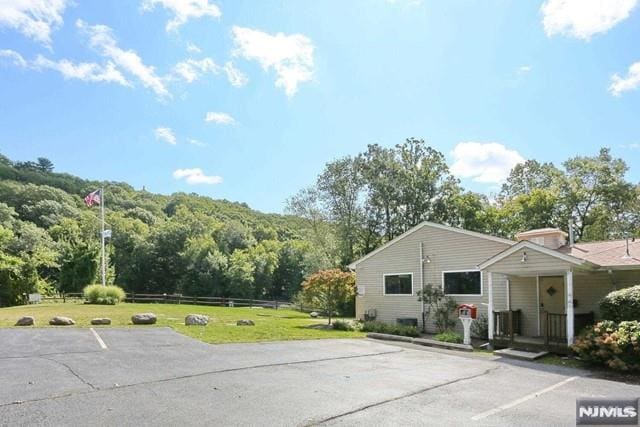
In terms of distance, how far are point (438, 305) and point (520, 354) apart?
5495mm

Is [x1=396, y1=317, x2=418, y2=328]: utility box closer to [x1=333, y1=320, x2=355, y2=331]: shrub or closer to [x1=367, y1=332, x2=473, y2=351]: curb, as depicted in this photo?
[x1=333, y1=320, x2=355, y2=331]: shrub

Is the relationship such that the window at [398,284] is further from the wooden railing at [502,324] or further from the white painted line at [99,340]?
the white painted line at [99,340]

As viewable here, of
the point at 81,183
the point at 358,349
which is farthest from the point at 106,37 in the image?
the point at 81,183

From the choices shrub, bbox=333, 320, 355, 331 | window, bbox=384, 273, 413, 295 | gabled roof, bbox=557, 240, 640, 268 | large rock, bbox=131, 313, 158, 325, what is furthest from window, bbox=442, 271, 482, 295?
large rock, bbox=131, 313, 158, 325

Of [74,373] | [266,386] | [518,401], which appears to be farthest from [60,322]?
[518,401]

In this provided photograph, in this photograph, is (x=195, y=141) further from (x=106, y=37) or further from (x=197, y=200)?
(x=197, y=200)

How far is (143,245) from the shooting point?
43875 millimetres

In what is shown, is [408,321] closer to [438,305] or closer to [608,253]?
[438,305]

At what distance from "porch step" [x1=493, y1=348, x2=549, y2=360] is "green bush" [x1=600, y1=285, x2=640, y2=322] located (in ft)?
5.81

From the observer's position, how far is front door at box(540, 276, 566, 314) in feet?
44.1

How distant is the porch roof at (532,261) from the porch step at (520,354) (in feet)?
7.43

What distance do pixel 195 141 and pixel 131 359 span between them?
2434cm

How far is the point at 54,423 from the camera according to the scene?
464cm

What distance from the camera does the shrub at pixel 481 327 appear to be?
1425 cm
